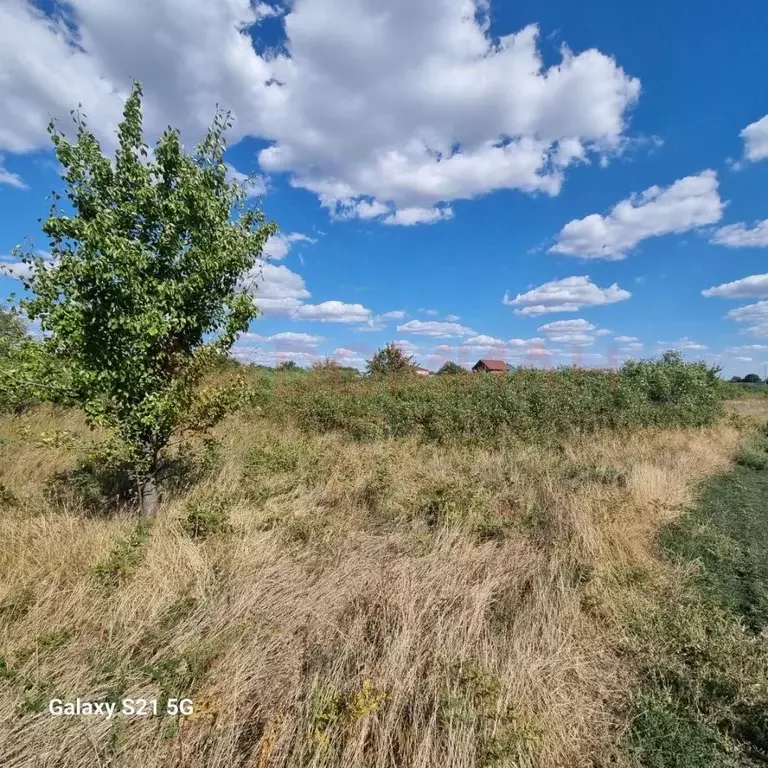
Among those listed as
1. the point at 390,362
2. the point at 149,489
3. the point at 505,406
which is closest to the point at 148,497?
the point at 149,489

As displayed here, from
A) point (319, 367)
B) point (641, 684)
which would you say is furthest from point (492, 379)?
point (641, 684)

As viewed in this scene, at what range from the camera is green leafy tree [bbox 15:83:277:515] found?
3.74 m

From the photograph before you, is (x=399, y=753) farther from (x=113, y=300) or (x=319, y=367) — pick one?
(x=319, y=367)

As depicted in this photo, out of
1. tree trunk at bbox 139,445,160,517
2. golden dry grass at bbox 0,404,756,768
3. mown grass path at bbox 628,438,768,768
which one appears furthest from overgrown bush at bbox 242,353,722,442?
mown grass path at bbox 628,438,768,768

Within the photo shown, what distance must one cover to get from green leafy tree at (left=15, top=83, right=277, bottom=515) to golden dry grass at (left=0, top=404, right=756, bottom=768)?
101 centimetres

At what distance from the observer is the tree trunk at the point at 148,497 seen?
457 centimetres

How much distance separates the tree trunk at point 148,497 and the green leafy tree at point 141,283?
0.01 m

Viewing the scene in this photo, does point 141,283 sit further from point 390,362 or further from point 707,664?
point 390,362

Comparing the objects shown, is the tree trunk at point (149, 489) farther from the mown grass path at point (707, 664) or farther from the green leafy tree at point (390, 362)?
the green leafy tree at point (390, 362)

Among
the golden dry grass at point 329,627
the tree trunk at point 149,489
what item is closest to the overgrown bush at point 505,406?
the tree trunk at point 149,489

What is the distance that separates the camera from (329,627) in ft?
9.61

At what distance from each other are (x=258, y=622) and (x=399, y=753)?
127 cm

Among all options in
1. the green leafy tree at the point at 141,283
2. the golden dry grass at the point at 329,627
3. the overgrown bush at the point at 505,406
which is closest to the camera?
the golden dry grass at the point at 329,627

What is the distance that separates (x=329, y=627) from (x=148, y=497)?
283cm
